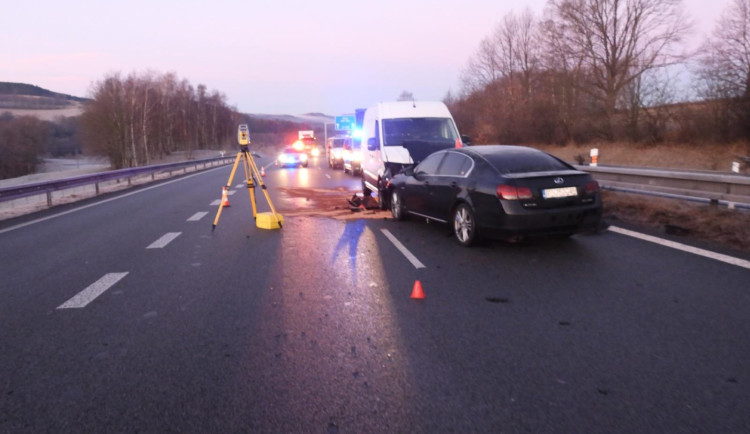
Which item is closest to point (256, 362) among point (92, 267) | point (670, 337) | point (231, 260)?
point (670, 337)

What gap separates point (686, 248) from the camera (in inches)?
295

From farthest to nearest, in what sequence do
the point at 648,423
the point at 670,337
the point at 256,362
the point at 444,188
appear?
the point at 444,188
the point at 670,337
the point at 256,362
the point at 648,423

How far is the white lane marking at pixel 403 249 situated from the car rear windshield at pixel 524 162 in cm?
178

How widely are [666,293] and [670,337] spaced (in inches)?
53.2

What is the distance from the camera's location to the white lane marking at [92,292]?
547 cm

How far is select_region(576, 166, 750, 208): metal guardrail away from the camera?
9328 millimetres

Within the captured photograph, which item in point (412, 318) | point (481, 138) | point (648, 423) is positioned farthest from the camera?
point (481, 138)

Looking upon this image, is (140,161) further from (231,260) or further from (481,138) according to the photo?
(231,260)

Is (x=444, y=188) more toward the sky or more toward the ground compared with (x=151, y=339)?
more toward the sky

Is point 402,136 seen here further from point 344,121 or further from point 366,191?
point 344,121

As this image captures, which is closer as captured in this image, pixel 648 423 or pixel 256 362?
pixel 648 423

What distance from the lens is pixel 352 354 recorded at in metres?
4.07

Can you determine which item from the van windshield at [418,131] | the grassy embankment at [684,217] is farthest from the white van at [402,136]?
the grassy embankment at [684,217]

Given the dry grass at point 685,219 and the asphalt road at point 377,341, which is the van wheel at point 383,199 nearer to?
the asphalt road at point 377,341
